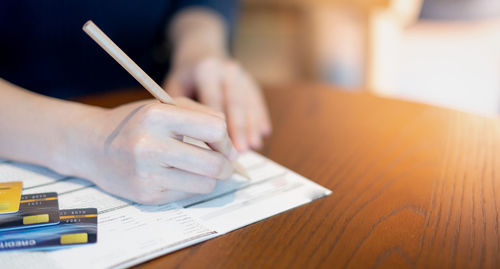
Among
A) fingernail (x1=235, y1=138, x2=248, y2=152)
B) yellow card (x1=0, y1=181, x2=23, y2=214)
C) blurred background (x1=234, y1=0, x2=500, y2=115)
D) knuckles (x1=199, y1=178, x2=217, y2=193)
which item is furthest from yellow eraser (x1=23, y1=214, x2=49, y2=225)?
blurred background (x1=234, y1=0, x2=500, y2=115)

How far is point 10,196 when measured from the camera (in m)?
0.42

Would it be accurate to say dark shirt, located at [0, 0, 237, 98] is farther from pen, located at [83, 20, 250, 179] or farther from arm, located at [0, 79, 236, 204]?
pen, located at [83, 20, 250, 179]

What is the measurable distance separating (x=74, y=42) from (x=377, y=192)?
68cm

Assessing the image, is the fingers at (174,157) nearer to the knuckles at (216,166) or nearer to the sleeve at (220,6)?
the knuckles at (216,166)

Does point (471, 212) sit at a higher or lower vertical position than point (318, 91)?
lower

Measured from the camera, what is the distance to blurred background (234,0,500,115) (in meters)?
1.24

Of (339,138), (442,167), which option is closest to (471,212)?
(442,167)

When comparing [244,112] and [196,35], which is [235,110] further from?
[196,35]

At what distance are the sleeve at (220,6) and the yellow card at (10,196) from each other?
672mm

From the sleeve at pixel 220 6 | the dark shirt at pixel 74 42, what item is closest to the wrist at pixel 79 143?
the dark shirt at pixel 74 42

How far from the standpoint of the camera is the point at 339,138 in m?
0.61

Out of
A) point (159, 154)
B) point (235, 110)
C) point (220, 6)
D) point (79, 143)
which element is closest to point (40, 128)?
point (79, 143)

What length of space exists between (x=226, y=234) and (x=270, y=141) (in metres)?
0.24

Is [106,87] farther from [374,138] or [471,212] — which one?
[471,212]
